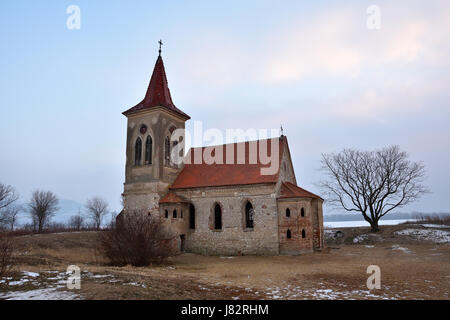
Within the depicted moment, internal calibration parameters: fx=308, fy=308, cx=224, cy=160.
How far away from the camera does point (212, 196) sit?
26328 millimetres

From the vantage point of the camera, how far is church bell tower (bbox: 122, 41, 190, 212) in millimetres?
27312

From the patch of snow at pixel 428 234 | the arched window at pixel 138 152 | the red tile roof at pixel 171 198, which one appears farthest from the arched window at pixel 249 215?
the patch of snow at pixel 428 234

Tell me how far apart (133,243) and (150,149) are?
42.7 feet

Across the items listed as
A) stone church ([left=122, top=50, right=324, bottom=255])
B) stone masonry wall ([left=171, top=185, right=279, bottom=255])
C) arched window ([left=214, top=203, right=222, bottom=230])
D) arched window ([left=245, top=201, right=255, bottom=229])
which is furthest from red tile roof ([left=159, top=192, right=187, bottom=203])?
arched window ([left=245, top=201, right=255, bottom=229])

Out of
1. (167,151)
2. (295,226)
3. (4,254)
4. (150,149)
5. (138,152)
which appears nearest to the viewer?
(4,254)

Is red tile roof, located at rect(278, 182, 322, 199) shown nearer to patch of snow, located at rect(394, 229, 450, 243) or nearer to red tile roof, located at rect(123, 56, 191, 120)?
red tile roof, located at rect(123, 56, 191, 120)

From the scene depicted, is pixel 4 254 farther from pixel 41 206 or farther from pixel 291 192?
pixel 41 206

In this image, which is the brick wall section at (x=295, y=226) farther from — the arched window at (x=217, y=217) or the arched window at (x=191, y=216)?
the arched window at (x=191, y=216)

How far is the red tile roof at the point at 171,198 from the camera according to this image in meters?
26.2

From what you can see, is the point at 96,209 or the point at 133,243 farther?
the point at 96,209

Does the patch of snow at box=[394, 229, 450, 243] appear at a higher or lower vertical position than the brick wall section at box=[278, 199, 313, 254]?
lower

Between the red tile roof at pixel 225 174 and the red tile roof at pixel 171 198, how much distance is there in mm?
883

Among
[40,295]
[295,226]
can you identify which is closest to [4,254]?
[40,295]
